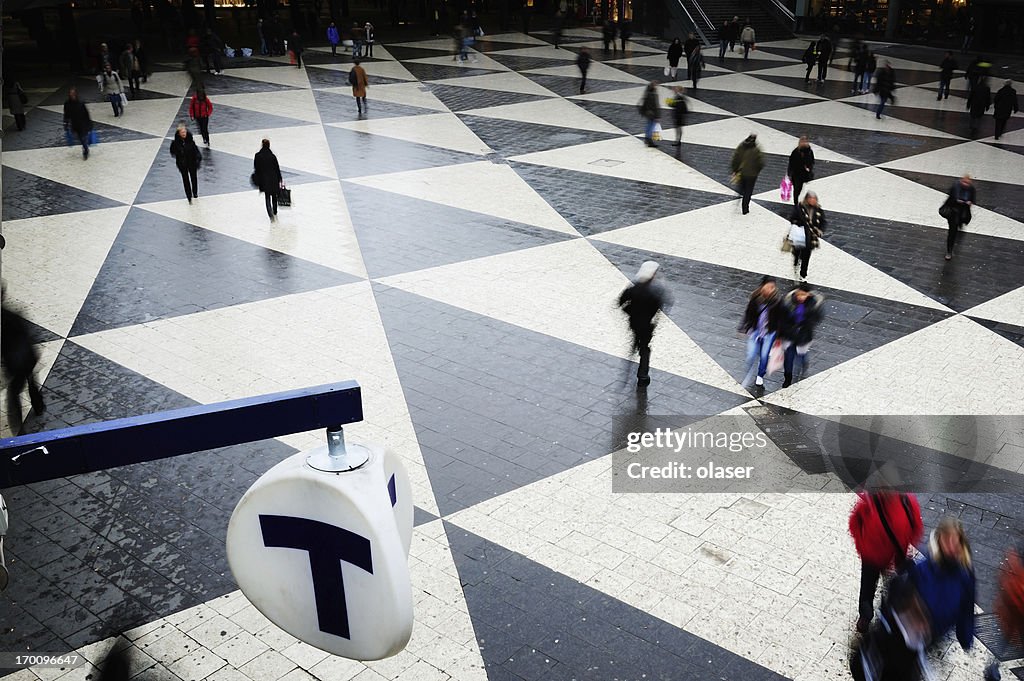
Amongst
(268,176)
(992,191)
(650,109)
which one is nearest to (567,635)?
(268,176)

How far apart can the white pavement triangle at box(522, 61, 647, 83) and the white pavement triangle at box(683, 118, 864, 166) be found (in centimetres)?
699

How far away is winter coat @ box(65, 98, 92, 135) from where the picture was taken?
17641 millimetres

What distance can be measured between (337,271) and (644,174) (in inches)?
305

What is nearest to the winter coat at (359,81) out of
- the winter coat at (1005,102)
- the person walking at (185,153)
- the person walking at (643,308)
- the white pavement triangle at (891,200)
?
the person walking at (185,153)

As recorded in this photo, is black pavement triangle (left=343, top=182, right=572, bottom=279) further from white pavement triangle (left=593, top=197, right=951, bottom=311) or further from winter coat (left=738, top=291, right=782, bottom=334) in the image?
winter coat (left=738, top=291, right=782, bottom=334)

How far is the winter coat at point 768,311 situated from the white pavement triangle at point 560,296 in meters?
0.69

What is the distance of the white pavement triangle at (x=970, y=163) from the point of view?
1775 cm

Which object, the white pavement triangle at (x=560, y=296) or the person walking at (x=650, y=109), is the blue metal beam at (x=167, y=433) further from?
the person walking at (x=650, y=109)

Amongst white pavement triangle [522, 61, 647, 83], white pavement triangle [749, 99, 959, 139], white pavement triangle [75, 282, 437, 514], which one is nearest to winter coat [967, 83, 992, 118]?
white pavement triangle [749, 99, 959, 139]

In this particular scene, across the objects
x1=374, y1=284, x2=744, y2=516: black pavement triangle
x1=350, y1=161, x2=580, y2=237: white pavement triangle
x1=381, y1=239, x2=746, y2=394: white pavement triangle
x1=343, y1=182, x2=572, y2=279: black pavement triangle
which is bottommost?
x1=374, y1=284, x2=744, y2=516: black pavement triangle

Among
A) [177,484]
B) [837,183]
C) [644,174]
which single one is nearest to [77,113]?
[644,174]

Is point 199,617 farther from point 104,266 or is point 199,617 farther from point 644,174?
point 644,174

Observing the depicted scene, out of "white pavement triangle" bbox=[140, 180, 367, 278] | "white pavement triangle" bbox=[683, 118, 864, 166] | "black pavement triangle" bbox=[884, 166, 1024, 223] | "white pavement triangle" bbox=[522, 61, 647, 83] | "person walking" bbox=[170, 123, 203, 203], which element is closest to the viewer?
"white pavement triangle" bbox=[140, 180, 367, 278]

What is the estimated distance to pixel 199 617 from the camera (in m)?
5.98
